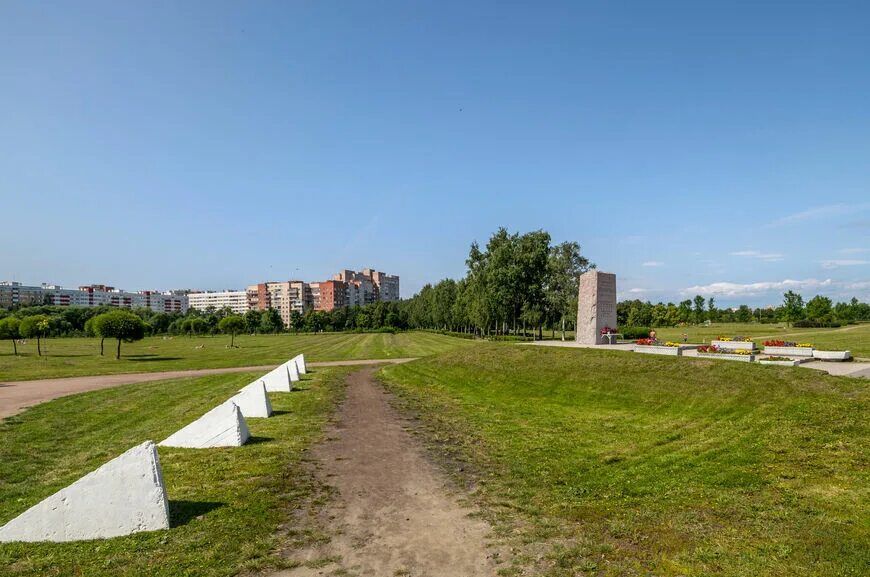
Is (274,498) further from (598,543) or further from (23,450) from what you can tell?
(23,450)

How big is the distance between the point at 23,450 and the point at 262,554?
12.2 m

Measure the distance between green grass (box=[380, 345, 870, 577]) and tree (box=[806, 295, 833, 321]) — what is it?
292 feet

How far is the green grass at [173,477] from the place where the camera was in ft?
23.7

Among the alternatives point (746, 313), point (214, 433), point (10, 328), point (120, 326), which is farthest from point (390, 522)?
point (746, 313)

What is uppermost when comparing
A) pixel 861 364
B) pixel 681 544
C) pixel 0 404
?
pixel 861 364

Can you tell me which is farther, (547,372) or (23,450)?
(547,372)

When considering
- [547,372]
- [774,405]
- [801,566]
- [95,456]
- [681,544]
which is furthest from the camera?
[547,372]

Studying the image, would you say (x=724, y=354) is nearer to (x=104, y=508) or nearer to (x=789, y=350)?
(x=789, y=350)

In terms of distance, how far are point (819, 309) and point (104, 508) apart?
111m

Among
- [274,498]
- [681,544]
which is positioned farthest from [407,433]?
[681,544]

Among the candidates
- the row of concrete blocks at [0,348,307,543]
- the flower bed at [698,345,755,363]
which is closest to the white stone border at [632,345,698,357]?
the flower bed at [698,345,755,363]

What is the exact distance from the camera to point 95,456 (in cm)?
1423

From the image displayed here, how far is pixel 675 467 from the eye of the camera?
11312mm

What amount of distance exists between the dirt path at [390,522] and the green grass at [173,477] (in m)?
0.78
